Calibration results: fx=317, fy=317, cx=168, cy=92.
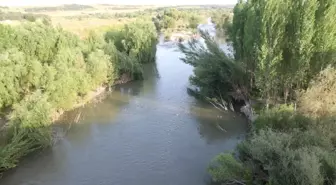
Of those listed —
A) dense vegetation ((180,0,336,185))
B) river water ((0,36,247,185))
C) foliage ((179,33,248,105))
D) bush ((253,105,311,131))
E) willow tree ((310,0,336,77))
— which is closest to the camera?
dense vegetation ((180,0,336,185))

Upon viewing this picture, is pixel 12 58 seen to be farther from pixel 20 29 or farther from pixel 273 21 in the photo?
pixel 273 21

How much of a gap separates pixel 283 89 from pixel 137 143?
38.3ft

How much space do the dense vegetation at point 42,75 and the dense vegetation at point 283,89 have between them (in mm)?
11373

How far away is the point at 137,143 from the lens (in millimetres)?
22969

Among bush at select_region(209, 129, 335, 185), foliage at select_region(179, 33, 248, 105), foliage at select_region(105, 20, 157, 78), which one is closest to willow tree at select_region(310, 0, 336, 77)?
foliage at select_region(179, 33, 248, 105)

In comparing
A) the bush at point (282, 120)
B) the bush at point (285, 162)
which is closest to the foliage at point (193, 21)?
the bush at point (282, 120)

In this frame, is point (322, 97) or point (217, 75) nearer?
point (322, 97)

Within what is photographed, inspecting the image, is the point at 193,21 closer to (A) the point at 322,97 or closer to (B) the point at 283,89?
(B) the point at 283,89

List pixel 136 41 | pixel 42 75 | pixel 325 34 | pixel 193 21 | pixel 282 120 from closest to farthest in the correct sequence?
pixel 282 120 → pixel 325 34 → pixel 42 75 → pixel 136 41 → pixel 193 21

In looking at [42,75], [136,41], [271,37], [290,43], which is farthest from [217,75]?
[136,41]

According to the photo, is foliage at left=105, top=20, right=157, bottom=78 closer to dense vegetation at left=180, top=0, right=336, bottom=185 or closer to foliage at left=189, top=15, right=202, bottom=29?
dense vegetation at left=180, top=0, right=336, bottom=185

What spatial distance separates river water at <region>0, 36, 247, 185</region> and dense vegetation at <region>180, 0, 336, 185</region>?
7.69 ft

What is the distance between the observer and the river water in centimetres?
1900

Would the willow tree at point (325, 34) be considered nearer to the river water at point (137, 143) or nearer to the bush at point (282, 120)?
the bush at point (282, 120)
